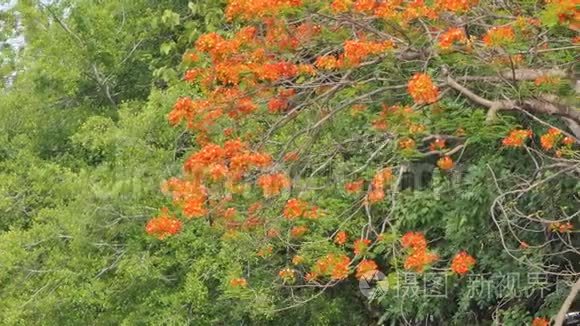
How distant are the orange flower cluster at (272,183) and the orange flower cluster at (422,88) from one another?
0.94 metres

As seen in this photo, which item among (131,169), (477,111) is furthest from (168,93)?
(477,111)

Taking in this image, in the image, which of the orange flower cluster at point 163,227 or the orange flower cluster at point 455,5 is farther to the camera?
the orange flower cluster at point 163,227

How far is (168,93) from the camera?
710 cm

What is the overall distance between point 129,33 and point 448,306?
13.4 feet

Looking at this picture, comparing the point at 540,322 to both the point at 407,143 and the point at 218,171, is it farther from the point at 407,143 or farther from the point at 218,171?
the point at 218,171

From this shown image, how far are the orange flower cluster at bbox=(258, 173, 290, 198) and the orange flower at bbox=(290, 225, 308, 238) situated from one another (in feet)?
3.02

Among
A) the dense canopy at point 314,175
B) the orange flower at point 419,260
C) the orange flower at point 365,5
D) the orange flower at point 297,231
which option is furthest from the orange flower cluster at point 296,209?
the orange flower at point 365,5

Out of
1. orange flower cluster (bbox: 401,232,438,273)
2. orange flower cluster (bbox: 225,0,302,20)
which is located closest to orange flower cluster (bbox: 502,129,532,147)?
A: orange flower cluster (bbox: 401,232,438,273)

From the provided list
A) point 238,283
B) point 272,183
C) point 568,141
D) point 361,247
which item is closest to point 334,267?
point 361,247

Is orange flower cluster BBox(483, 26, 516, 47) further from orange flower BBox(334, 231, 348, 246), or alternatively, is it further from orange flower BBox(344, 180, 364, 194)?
orange flower BBox(334, 231, 348, 246)

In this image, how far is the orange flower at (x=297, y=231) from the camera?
6.05 metres

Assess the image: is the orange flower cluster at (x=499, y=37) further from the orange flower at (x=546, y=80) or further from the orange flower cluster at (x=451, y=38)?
the orange flower at (x=546, y=80)

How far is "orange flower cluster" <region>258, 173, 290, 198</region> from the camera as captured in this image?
16.4ft

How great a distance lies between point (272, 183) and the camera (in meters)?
5.01
